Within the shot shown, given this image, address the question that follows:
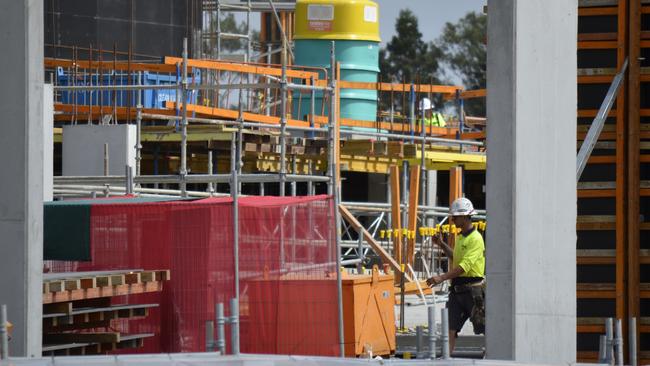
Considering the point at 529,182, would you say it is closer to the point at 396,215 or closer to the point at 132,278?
the point at 132,278

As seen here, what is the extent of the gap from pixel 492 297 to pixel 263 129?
56.2 feet

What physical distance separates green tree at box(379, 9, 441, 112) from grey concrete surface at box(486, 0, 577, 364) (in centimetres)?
8440

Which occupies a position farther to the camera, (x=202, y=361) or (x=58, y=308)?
(x=58, y=308)

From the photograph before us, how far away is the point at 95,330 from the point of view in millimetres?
13664

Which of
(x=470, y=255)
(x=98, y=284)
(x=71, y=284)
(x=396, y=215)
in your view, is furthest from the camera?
(x=396, y=215)

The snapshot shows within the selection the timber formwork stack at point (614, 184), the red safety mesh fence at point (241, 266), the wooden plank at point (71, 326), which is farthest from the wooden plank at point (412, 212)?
the wooden plank at point (71, 326)

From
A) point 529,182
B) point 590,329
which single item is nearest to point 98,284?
point 529,182

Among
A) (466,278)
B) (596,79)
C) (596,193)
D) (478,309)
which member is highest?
(596,79)

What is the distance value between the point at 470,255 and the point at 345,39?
17902 mm

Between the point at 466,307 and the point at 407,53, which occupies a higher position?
the point at 407,53

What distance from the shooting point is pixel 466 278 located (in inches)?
585

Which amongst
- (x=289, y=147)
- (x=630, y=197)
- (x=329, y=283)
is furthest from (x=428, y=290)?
(x=630, y=197)

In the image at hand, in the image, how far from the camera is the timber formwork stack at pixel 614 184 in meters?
12.6

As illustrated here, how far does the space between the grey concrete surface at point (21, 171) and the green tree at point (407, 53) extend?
84.6 m
